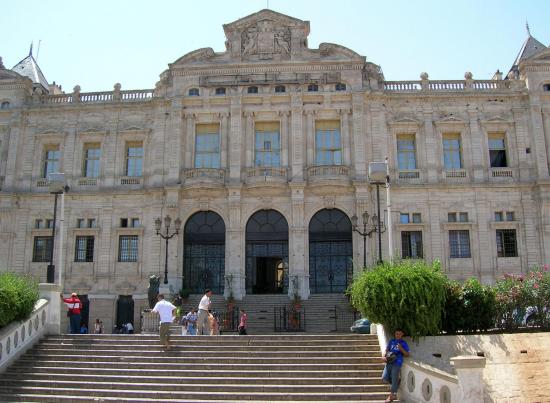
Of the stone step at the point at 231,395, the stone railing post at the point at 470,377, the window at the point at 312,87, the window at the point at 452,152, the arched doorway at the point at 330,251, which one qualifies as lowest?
the stone step at the point at 231,395

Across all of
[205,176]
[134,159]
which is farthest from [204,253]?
[134,159]

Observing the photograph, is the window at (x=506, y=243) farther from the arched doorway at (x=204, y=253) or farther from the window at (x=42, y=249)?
the window at (x=42, y=249)

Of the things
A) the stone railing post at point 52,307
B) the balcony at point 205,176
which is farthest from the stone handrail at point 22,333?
the balcony at point 205,176

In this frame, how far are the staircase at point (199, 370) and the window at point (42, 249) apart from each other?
16.4m

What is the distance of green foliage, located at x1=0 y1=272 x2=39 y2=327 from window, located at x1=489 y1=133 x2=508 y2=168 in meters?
26.3

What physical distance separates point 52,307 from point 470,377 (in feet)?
45.5

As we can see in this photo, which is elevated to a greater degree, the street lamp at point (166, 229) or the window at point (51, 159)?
the window at point (51, 159)

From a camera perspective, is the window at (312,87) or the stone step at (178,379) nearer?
the stone step at (178,379)

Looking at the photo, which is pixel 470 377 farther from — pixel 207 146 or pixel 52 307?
pixel 207 146

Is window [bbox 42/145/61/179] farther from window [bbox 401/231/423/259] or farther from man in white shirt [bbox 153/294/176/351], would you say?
window [bbox 401/231/423/259]

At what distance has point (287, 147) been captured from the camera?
3256cm

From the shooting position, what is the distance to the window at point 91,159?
3441cm

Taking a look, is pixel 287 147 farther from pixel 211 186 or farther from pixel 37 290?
pixel 37 290

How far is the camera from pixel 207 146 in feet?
110
